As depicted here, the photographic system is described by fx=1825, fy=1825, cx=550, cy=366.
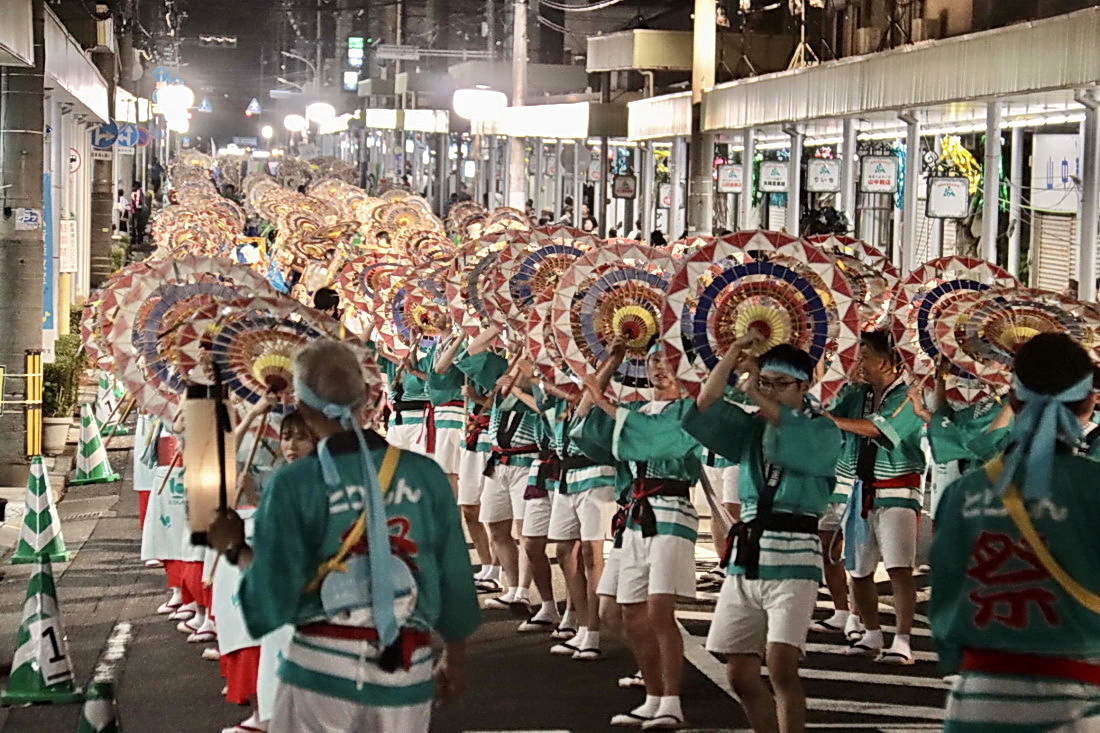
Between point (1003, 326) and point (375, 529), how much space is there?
488cm

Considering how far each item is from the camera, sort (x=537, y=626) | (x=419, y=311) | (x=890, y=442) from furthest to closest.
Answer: (x=419, y=311) < (x=537, y=626) < (x=890, y=442)

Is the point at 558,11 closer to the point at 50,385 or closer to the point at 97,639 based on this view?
the point at 50,385

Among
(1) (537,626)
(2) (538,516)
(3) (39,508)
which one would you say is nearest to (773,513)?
(2) (538,516)

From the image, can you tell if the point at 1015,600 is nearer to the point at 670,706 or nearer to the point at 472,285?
the point at 670,706

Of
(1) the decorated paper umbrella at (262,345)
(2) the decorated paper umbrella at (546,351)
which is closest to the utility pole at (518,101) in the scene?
Answer: (2) the decorated paper umbrella at (546,351)

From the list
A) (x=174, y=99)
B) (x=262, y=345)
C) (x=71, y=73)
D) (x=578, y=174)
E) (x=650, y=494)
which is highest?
(x=174, y=99)

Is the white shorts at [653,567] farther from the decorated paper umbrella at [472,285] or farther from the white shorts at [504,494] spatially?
the decorated paper umbrella at [472,285]

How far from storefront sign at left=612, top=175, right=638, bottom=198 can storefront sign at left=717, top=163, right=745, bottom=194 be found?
23.4ft

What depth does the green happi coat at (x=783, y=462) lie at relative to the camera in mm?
7648

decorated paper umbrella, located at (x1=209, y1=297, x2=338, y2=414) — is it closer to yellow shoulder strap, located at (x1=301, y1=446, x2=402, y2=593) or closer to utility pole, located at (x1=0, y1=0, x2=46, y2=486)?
yellow shoulder strap, located at (x1=301, y1=446, x2=402, y2=593)

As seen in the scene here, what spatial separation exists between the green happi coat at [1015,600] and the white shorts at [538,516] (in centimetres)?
591

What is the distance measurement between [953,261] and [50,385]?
11419 millimetres

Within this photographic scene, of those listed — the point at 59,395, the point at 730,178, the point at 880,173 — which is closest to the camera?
the point at 59,395

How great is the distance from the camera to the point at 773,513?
777 centimetres
